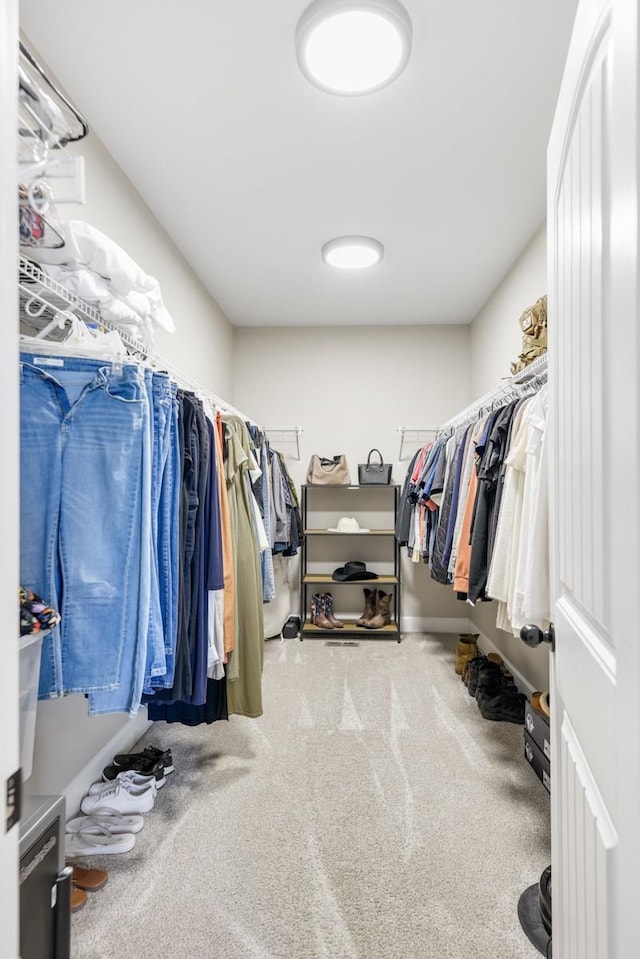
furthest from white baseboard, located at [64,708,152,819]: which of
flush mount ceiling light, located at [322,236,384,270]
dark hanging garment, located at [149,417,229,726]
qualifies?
flush mount ceiling light, located at [322,236,384,270]

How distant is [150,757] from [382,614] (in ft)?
7.64

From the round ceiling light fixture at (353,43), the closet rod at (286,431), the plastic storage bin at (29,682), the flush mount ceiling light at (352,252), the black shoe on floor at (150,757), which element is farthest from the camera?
the closet rod at (286,431)

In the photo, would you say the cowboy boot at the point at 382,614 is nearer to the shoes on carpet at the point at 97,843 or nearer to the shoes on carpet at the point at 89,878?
the shoes on carpet at the point at 97,843

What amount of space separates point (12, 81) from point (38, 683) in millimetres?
1104

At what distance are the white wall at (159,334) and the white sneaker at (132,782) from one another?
0.27 feet

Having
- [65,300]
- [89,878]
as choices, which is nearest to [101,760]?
[89,878]

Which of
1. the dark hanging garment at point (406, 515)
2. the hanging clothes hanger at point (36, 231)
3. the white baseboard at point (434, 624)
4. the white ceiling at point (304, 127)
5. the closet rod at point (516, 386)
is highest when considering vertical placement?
the white ceiling at point (304, 127)

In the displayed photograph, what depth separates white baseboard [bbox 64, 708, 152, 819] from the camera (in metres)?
1.82

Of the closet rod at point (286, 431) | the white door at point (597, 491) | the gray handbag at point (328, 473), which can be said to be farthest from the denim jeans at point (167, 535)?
the closet rod at point (286, 431)

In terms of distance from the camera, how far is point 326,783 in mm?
1984

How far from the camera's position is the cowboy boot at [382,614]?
397cm

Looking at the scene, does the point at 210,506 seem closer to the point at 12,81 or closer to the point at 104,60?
the point at 12,81

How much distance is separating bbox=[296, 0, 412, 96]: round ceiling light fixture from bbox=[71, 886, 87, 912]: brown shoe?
261 cm

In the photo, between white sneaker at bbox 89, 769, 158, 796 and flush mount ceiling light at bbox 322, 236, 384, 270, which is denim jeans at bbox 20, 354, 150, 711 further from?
flush mount ceiling light at bbox 322, 236, 384, 270
